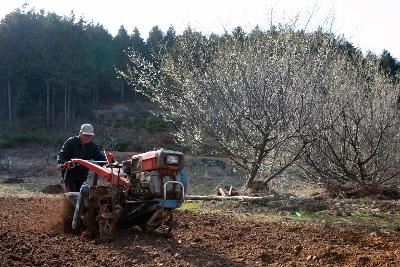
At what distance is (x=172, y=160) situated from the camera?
7.74 m

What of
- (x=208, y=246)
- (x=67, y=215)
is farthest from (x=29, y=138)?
(x=208, y=246)

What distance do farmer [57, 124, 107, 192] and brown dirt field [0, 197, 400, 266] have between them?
640 millimetres

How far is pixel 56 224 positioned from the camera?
29.4 feet

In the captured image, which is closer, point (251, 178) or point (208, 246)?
point (208, 246)

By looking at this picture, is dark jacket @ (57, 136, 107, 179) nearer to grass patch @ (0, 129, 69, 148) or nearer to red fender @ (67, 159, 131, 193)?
red fender @ (67, 159, 131, 193)

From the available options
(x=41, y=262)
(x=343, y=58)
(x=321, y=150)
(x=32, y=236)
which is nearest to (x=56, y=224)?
(x=32, y=236)

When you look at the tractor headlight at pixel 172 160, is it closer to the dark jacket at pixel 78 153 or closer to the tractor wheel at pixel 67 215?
the tractor wheel at pixel 67 215

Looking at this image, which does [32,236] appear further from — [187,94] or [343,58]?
[343,58]

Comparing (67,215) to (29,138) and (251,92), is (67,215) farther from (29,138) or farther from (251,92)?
(29,138)

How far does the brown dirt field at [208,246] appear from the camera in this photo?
655 centimetres

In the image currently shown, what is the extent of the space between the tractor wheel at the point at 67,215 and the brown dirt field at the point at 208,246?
139 mm

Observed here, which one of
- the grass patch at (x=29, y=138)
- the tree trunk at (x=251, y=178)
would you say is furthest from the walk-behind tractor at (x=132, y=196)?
the grass patch at (x=29, y=138)

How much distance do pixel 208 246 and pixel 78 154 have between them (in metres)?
3.11

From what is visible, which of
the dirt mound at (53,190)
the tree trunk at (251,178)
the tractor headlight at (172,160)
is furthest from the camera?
the dirt mound at (53,190)
